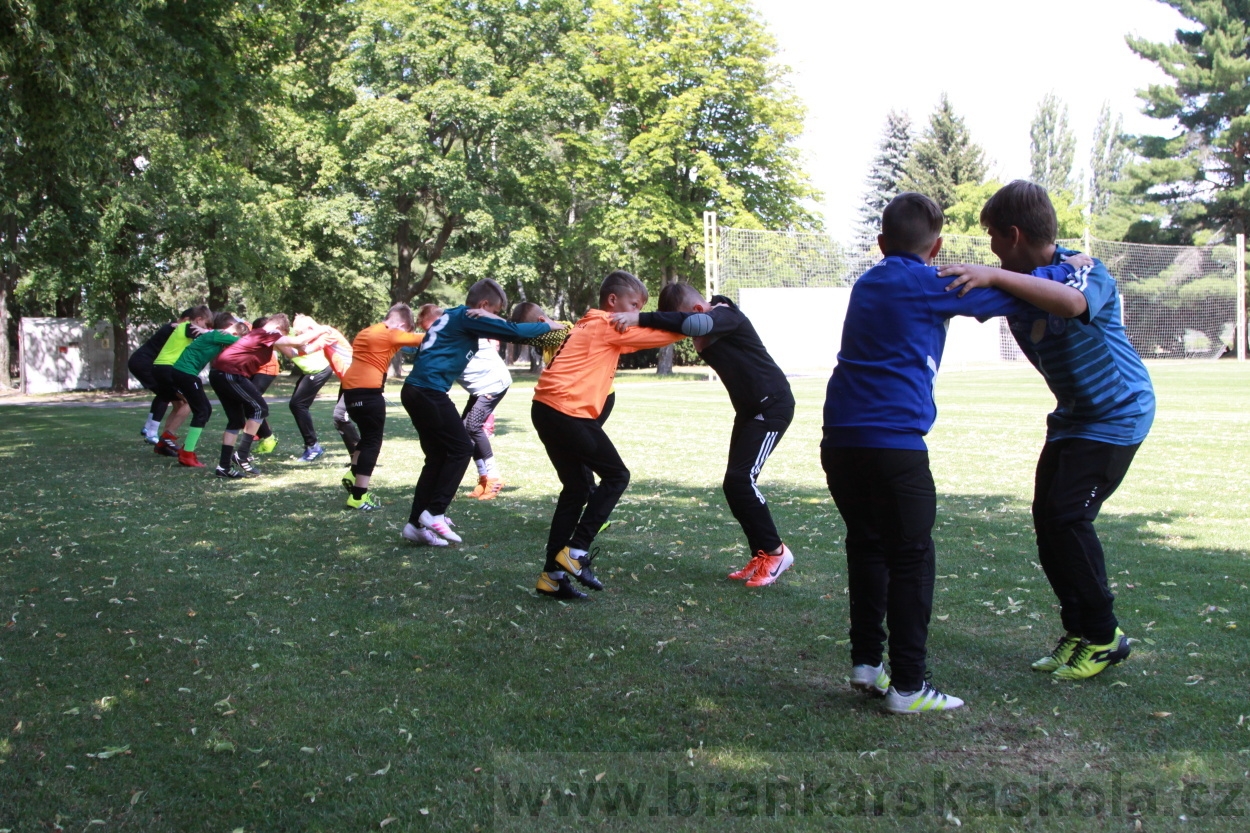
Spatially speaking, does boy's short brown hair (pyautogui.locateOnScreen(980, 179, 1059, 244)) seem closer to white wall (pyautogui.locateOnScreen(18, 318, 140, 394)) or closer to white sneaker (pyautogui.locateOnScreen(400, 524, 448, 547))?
white sneaker (pyautogui.locateOnScreen(400, 524, 448, 547))

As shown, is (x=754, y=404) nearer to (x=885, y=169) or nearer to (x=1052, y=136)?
(x=885, y=169)

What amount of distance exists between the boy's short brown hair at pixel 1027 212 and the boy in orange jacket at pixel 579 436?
7.45ft

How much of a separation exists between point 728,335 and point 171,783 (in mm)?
3934

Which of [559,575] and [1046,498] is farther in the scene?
[559,575]

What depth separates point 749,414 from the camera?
6.31m

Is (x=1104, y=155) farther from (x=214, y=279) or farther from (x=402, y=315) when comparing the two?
(x=402, y=315)

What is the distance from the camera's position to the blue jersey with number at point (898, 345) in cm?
367

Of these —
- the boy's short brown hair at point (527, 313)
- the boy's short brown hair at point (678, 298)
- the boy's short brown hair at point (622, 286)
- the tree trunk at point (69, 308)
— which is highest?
the tree trunk at point (69, 308)

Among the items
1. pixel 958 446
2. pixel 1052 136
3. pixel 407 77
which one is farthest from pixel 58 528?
pixel 1052 136

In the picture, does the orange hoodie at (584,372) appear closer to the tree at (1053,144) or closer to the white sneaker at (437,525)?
the white sneaker at (437,525)

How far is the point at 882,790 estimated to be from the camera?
3123mm

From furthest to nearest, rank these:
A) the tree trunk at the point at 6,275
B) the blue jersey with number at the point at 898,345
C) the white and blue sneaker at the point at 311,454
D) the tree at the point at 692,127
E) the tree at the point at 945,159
A: the tree at the point at 945,159
the tree at the point at 692,127
the tree trunk at the point at 6,275
the white and blue sneaker at the point at 311,454
the blue jersey with number at the point at 898,345

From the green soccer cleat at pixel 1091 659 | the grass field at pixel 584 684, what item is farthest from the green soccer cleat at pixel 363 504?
the green soccer cleat at pixel 1091 659

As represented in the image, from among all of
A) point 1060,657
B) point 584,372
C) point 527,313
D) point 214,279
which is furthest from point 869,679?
point 214,279
